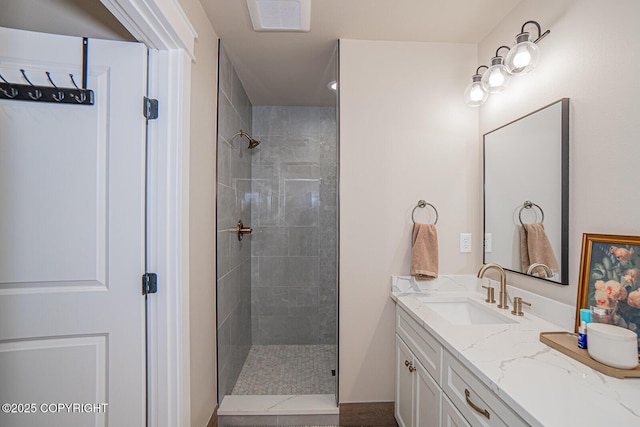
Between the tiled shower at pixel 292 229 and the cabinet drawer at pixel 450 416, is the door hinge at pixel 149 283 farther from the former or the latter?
the tiled shower at pixel 292 229

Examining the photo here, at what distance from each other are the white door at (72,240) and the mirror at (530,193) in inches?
72.6

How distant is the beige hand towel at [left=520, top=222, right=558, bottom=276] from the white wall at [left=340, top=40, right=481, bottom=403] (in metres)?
0.42

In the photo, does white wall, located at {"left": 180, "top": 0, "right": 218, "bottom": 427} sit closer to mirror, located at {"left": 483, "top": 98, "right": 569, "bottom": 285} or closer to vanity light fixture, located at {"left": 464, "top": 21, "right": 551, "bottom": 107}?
vanity light fixture, located at {"left": 464, "top": 21, "right": 551, "bottom": 107}

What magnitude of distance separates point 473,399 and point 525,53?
1512 millimetres

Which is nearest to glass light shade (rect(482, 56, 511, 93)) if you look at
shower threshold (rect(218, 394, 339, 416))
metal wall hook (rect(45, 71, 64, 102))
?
metal wall hook (rect(45, 71, 64, 102))

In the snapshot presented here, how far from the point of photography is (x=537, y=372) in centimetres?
94

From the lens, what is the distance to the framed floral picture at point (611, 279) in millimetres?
987

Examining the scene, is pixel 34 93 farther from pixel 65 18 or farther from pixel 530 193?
pixel 530 193

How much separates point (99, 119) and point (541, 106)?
203cm

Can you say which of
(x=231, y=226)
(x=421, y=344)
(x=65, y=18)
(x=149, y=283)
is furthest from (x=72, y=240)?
(x=421, y=344)

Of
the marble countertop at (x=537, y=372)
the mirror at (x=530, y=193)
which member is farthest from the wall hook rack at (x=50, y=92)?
the mirror at (x=530, y=193)

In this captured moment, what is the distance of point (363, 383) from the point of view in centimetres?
191

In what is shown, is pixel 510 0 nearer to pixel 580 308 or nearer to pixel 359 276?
pixel 580 308

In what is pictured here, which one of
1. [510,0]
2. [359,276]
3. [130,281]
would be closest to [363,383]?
[359,276]
